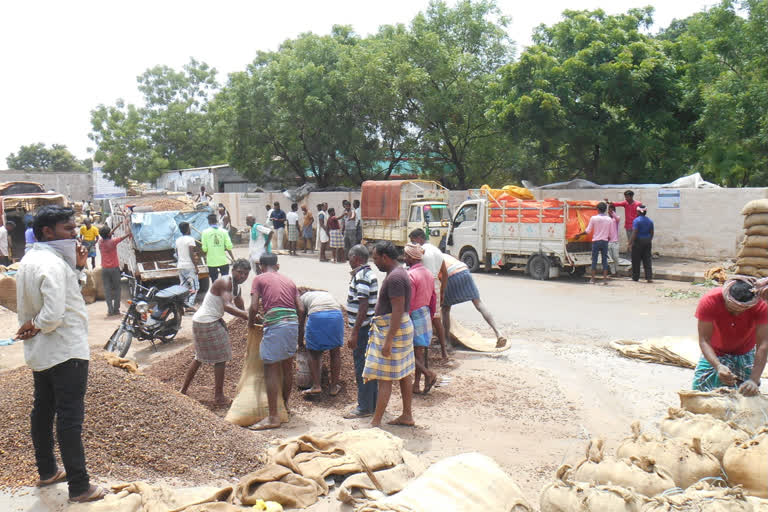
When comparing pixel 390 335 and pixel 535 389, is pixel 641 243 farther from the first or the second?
pixel 390 335

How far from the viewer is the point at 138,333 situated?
31.2 ft

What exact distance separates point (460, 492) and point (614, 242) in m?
12.2

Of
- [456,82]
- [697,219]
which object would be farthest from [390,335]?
[456,82]

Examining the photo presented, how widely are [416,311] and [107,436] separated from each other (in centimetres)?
323

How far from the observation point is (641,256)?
14.8 metres

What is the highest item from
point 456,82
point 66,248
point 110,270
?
point 456,82

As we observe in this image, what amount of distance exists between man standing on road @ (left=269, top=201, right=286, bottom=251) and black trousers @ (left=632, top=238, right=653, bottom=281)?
1214 cm

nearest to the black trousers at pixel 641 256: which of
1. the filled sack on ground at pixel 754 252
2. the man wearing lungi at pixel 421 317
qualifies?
the filled sack on ground at pixel 754 252

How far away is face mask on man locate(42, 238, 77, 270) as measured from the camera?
4207 mm

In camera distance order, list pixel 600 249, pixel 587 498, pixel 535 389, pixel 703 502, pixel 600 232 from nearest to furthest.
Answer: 1. pixel 703 502
2. pixel 587 498
3. pixel 535 389
4. pixel 600 232
5. pixel 600 249

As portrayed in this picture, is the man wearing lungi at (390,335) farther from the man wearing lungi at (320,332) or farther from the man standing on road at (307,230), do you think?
the man standing on road at (307,230)

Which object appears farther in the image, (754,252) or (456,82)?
(456,82)

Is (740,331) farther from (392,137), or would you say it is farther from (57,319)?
(392,137)

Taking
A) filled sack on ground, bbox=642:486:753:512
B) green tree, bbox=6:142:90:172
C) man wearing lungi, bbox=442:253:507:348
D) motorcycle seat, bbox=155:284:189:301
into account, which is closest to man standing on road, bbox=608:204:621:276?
man wearing lungi, bbox=442:253:507:348
